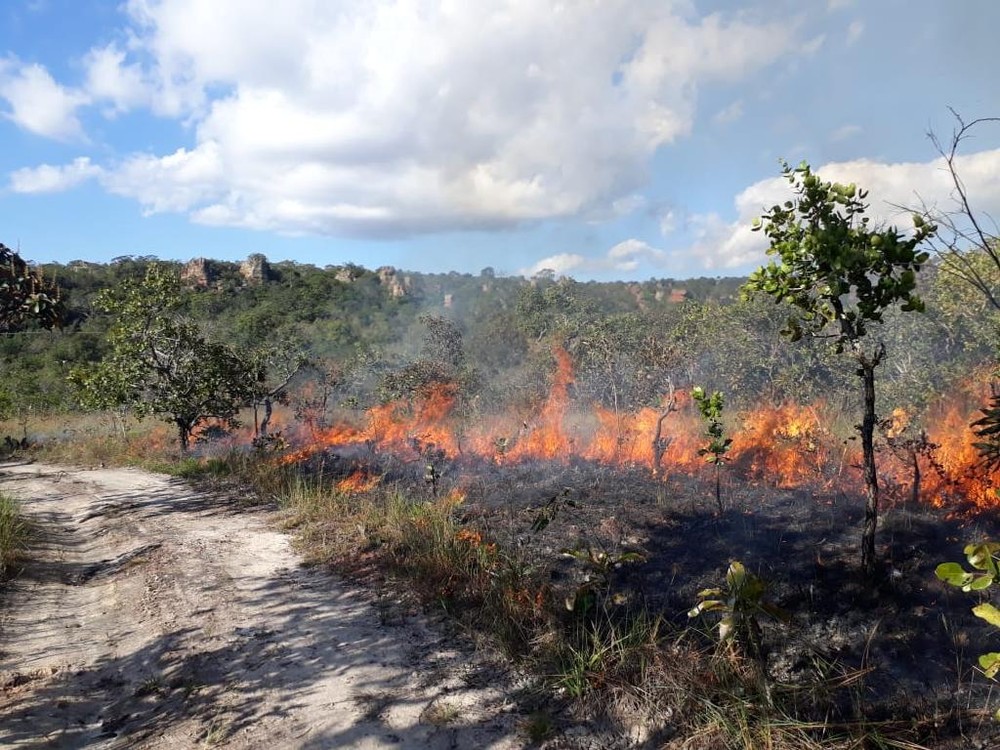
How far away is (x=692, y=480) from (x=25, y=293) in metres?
8.19

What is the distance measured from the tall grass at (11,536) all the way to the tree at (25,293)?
3002 mm

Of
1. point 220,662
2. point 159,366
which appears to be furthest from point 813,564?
point 159,366

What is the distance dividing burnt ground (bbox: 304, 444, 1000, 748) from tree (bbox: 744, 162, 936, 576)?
0.56 metres

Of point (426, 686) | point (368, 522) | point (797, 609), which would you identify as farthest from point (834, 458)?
point (426, 686)

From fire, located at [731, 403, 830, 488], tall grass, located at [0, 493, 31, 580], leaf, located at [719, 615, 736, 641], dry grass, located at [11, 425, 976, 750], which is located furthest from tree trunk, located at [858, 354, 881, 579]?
tall grass, located at [0, 493, 31, 580]

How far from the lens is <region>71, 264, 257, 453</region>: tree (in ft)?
44.2

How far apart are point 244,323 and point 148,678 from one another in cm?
3076

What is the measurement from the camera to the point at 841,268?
14.4ft

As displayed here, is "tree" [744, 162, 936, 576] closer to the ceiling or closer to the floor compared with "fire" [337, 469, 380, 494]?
closer to the ceiling

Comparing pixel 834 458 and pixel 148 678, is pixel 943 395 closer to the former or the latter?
pixel 834 458

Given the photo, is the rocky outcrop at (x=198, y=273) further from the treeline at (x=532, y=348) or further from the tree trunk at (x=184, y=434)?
the tree trunk at (x=184, y=434)

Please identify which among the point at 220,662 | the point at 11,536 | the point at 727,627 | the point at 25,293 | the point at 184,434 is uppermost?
the point at 25,293

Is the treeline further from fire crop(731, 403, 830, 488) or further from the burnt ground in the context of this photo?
the burnt ground

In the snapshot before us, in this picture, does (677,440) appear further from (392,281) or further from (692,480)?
(392,281)
